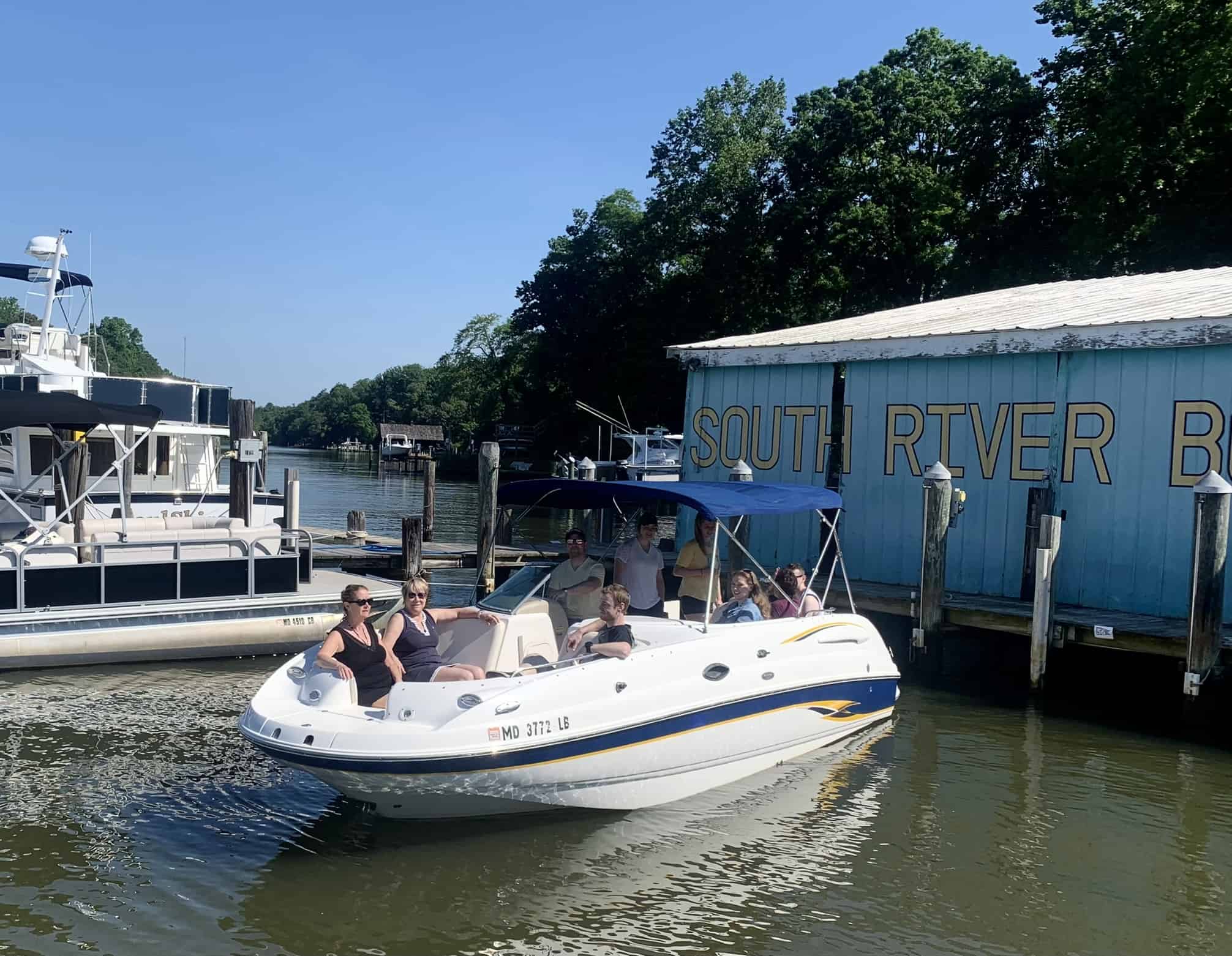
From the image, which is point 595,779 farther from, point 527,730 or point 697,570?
point 697,570

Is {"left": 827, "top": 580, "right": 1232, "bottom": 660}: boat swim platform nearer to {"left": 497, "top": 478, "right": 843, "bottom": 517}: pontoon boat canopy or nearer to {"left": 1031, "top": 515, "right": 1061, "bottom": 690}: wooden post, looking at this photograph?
{"left": 1031, "top": 515, "right": 1061, "bottom": 690}: wooden post

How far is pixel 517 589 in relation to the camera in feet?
30.2

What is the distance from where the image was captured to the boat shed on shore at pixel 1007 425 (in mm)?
12023

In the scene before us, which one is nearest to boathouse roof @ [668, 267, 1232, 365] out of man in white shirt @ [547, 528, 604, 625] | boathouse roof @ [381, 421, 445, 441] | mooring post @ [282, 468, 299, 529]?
man in white shirt @ [547, 528, 604, 625]

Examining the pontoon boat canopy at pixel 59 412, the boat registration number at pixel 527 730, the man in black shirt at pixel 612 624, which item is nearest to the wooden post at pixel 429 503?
the pontoon boat canopy at pixel 59 412

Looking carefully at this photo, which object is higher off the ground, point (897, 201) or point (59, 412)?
point (897, 201)

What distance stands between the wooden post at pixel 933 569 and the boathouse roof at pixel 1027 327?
2196 millimetres

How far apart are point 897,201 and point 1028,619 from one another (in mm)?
30331

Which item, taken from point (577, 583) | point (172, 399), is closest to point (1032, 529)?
point (577, 583)

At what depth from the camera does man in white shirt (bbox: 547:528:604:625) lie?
9.38m

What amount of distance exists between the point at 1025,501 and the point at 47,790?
34.9 ft

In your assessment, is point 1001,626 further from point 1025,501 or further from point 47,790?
point 47,790

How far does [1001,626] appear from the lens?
12.3 m

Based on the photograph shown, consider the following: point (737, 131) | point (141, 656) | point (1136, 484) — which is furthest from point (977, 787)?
point (737, 131)
